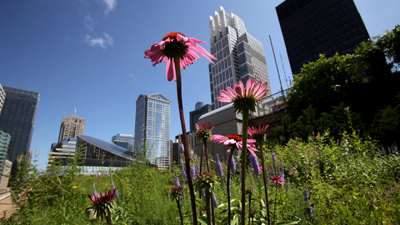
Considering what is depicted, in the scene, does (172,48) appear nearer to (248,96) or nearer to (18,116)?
(248,96)

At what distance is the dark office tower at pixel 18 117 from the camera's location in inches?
5517

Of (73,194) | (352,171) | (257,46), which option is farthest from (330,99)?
(257,46)

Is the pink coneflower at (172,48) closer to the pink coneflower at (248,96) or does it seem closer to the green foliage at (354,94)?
the pink coneflower at (248,96)

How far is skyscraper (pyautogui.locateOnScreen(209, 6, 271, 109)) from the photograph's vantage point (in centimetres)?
8900

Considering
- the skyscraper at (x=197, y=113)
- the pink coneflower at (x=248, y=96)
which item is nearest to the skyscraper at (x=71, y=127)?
the skyscraper at (x=197, y=113)

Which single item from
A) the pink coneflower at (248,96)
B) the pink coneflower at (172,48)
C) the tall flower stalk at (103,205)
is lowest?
the tall flower stalk at (103,205)

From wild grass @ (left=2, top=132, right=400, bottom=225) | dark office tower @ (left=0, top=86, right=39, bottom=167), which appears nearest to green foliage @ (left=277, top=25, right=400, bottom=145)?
wild grass @ (left=2, top=132, right=400, bottom=225)

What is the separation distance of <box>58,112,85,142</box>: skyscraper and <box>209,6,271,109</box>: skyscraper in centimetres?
14959

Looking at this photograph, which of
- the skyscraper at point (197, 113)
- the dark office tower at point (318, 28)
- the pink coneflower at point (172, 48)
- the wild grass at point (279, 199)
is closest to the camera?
the pink coneflower at point (172, 48)

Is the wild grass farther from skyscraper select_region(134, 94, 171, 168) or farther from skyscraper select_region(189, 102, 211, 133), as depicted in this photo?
skyscraper select_region(189, 102, 211, 133)

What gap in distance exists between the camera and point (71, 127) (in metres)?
169

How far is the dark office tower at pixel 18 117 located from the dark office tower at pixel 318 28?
660ft

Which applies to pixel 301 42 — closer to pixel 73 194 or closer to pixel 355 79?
pixel 355 79

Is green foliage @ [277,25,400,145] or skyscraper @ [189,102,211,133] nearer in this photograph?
green foliage @ [277,25,400,145]
